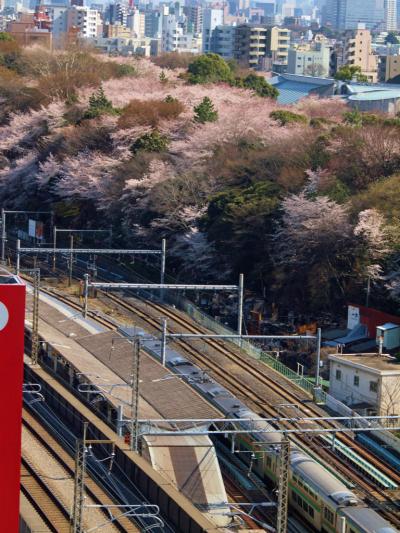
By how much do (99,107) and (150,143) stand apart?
417cm

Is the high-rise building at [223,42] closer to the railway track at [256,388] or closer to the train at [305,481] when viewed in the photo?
the railway track at [256,388]

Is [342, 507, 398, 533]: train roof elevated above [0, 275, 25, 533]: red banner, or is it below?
below

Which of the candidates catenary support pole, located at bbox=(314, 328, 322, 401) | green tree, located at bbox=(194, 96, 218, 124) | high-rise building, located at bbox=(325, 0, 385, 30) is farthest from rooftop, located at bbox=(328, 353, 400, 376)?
high-rise building, located at bbox=(325, 0, 385, 30)

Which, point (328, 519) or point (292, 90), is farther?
point (292, 90)

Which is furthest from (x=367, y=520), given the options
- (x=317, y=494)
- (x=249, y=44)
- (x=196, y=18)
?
(x=196, y=18)

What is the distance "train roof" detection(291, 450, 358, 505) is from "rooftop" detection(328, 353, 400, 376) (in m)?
3.33

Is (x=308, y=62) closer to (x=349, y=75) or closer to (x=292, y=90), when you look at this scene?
(x=349, y=75)

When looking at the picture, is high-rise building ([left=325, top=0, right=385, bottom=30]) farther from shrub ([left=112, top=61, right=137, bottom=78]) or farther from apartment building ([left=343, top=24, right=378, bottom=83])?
shrub ([left=112, top=61, right=137, bottom=78])

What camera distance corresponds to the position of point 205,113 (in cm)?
2919

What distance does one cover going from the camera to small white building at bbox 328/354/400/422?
51.4ft

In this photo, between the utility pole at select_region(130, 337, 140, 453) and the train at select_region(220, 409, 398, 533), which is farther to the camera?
the utility pole at select_region(130, 337, 140, 453)

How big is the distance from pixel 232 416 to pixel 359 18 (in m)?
142

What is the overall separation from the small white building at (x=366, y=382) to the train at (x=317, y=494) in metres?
2.51

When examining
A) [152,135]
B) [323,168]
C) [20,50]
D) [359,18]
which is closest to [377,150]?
[323,168]
